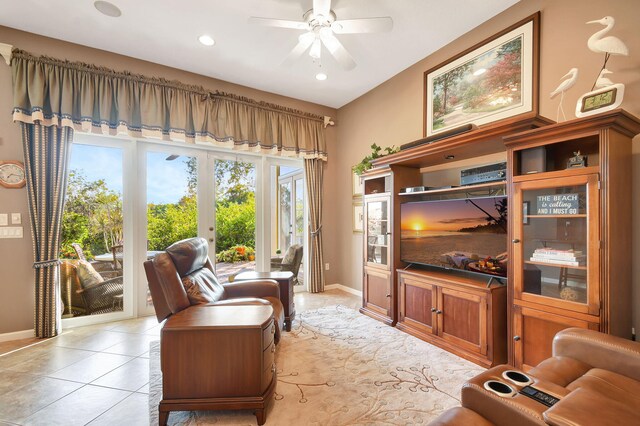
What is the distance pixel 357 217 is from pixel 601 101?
302 centimetres

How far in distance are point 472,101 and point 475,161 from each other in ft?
2.03

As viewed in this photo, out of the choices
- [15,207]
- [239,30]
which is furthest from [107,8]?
[15,207]

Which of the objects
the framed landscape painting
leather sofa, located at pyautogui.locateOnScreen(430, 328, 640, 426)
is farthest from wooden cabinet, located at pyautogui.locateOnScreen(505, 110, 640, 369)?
the framed landscape painting

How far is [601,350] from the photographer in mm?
1391

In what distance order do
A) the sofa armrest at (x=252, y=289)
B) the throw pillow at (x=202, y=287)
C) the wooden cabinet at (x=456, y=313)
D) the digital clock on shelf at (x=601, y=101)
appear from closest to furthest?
the digital clock on shelf at (x=601, y=101) → the throw pillow at (x=202, y=287) → the wooden cabinet at (x=456, y=313) → the sofa armrest at (x=252, y=289)

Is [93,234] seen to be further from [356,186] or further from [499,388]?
[499,388]

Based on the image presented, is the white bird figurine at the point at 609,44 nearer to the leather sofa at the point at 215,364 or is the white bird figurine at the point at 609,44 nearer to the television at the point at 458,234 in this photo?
the television at the point at 458,234

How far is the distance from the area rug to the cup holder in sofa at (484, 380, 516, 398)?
0.68 meters

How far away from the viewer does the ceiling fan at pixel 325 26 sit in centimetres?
213

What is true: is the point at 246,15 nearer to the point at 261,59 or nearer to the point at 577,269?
the point at 261,59

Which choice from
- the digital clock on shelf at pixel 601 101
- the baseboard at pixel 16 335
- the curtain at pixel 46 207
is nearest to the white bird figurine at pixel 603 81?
the digital clock on shelf at pixel 601 101

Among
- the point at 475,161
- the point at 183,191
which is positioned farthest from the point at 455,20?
the point at 183,191

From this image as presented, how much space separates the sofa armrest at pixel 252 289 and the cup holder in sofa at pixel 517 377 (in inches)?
76.1

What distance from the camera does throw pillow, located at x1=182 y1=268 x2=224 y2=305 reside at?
2012mm
